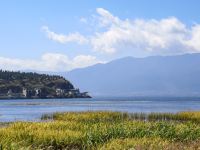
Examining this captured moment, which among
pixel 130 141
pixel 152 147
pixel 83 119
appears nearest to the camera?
pixel 152 147

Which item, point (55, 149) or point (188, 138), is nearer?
point (55, 149)

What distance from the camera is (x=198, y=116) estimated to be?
60.9 m

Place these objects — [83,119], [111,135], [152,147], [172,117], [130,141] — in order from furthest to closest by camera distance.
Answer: [172,117] < [83,119] < [111,135] < [130,141] < [152,147]

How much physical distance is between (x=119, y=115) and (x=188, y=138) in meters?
32.8

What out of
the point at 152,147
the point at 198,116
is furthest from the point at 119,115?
the point at 152,147

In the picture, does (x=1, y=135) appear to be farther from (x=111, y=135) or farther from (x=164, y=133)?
(x=164, y=133)

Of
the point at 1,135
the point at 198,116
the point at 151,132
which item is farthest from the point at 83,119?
the point at 1,135

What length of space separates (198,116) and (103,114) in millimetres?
10998

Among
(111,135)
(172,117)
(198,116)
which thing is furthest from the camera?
(172,117)

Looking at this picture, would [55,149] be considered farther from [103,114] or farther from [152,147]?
[103,114]

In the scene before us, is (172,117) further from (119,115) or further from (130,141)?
(130,141)

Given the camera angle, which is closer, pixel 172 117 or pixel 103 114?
pixel 103 114

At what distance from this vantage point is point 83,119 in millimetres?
55375

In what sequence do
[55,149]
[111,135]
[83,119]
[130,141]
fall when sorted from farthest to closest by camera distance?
[83,119] → [111,135] → [55,149] → [130,141]
